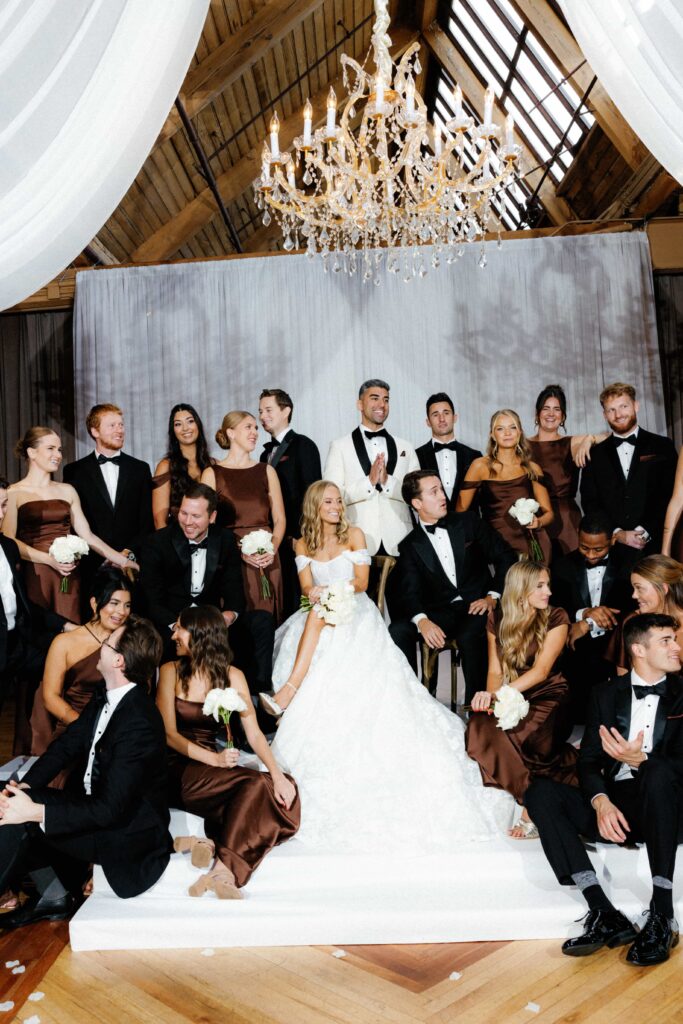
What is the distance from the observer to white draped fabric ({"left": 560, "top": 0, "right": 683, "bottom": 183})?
2.31 meters

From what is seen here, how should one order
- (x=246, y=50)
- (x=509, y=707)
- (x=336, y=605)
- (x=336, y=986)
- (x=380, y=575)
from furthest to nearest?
(x=246, y=50) < (x=380, y=575) < (x=336, y=605) < (x=509, y=707) < (x=336, y=986)

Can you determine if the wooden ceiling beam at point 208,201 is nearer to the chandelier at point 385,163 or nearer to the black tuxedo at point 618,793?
the chandelier at point 385,163

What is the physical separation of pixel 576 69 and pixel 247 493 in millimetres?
4695

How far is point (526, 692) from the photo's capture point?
405 cm

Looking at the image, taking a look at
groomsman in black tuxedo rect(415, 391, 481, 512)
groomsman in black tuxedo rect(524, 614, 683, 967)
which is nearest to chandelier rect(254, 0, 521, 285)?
groomsman in black tuxedo rect(415, 391, 481, 512)

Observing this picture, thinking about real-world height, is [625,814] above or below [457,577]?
below

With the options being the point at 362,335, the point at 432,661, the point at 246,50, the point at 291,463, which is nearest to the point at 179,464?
the point at 291,463

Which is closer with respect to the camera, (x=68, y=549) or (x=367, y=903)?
(x=367, y=903)

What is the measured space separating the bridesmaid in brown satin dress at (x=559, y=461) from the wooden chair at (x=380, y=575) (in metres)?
0.99

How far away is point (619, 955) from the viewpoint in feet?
10.0

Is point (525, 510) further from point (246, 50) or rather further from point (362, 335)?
point (246, 50)

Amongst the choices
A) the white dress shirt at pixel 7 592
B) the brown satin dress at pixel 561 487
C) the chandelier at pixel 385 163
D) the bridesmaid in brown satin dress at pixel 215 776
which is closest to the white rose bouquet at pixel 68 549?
the white dress shirt at pixel 7 592

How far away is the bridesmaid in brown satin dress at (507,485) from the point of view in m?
5.15

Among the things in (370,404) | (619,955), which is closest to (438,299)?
(370,404)
